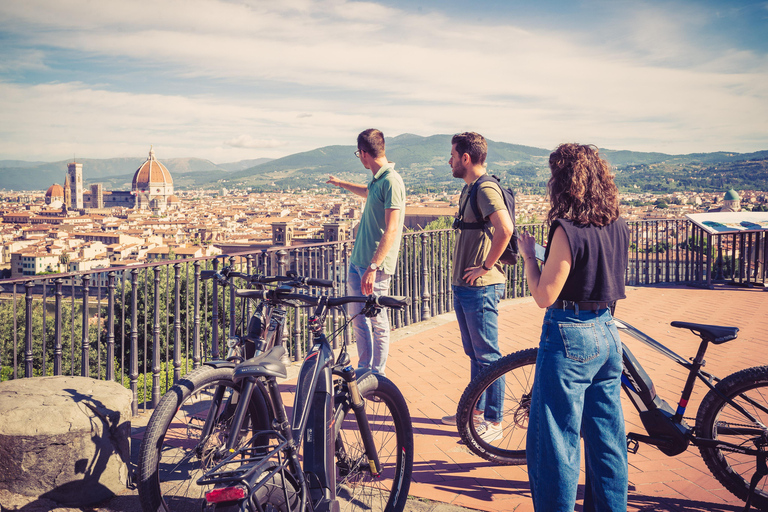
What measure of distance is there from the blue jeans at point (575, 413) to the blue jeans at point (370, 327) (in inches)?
76.9

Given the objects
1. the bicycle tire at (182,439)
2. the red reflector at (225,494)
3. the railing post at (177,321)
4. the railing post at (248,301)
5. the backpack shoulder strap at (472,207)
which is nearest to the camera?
the red reflector at (225,494)

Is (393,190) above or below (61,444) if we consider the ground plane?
above

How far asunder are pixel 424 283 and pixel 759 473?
486 cm

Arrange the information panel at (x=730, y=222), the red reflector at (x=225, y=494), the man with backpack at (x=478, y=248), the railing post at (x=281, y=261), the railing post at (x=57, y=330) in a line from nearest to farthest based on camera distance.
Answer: the red reflector at (x=225, y=494)
the man with backpack at (x=478, y=248)
the railing post at (x=57, y=330)
the railing post at (x=281, y=261)
the information panel at (x=730, y=222)

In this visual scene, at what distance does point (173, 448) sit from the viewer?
2.48m

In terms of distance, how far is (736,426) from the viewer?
9.64ft

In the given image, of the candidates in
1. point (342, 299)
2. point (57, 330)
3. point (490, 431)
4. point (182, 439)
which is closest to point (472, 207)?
point (490, 431)

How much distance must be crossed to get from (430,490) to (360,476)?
0.61m

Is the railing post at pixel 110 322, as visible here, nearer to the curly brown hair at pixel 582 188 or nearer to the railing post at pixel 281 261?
the railing post at pixel 281 261

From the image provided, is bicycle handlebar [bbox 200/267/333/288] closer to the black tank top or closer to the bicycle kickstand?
the black tank top

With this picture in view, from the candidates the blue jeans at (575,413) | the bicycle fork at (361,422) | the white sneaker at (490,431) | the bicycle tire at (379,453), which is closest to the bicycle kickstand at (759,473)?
the blue jeans at (575,413)

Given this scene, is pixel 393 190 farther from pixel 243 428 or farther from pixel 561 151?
pixel 243 428

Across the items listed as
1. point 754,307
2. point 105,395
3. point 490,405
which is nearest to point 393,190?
point 490,405

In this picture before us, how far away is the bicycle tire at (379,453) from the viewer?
260cm
